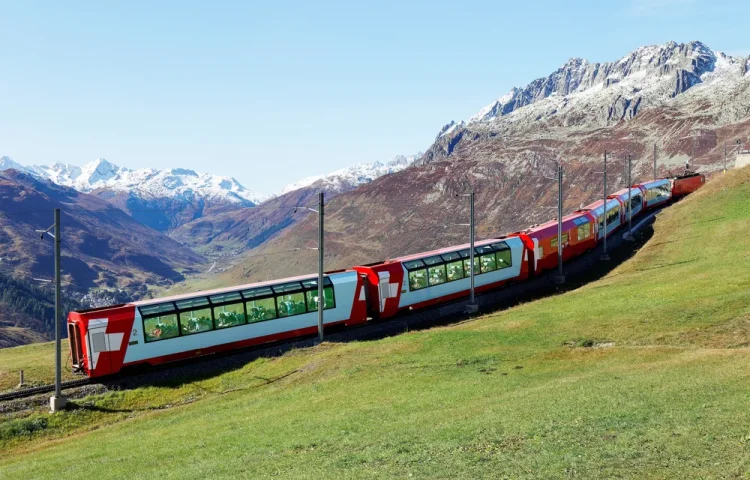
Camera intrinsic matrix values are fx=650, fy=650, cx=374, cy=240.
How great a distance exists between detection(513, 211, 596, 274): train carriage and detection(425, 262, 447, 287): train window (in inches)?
483

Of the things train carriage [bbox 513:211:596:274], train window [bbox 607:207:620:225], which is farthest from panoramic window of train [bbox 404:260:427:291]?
train window [bbox 607:207:620:225]

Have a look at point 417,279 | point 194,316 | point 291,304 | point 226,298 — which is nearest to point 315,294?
point 291,304

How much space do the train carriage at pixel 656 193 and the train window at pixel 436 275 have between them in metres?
53.6

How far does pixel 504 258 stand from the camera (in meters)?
59.9

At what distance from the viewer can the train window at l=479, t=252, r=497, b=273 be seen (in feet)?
190

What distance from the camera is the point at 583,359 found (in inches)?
1199

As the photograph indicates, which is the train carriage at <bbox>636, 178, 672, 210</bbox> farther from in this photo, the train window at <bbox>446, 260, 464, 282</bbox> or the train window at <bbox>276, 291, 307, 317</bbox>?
the train window at <bbox>276, 291, 307, 317</bbox>

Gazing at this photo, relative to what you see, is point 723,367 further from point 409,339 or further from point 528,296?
point 528,296

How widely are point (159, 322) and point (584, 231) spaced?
49.0 meters

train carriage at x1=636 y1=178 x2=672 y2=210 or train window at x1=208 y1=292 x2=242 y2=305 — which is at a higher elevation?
train carriage at x1=636 y1=178 x2=672 y2=210

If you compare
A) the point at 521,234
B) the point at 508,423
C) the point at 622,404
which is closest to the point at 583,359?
the point at 622,404

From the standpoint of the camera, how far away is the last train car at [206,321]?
38.6m

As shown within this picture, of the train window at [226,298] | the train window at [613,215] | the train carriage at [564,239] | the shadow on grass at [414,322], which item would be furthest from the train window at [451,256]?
the train window at [613,215]

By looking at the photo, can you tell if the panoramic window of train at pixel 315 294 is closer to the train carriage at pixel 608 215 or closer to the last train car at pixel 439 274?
the last train car at pixel 439 274
